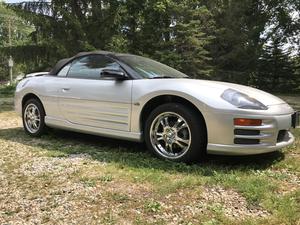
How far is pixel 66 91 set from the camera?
530 cm

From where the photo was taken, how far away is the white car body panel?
3951mm

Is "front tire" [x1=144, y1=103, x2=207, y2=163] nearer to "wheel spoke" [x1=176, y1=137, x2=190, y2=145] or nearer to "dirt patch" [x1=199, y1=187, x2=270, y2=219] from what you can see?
"wheel spoke" [x1=176, y1=137, x2=190, y2=145]

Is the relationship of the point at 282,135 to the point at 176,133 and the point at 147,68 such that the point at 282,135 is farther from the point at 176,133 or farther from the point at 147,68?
the point at 147,68

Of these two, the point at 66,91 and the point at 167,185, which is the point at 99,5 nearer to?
the point at 66,91

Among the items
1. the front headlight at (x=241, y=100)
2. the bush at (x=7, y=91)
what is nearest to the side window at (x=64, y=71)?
the front headlight at (x=241, y=100)

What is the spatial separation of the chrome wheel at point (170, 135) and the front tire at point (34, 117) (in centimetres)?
202

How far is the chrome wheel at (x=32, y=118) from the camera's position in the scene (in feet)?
19.1

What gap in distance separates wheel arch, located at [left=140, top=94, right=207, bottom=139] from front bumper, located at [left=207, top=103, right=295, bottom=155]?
0.21 meters

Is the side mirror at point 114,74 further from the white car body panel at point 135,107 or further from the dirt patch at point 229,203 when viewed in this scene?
the dirt patch at point 229,203

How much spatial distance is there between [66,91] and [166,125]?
5.39 feet

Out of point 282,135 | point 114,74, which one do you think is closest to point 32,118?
point 114,74

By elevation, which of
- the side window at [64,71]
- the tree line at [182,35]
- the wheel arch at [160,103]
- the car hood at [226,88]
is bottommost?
the wheel arch at [160,103]

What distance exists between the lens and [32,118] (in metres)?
5.91

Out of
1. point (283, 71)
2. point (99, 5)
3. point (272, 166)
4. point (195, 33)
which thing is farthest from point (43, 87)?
point (283, 71)
